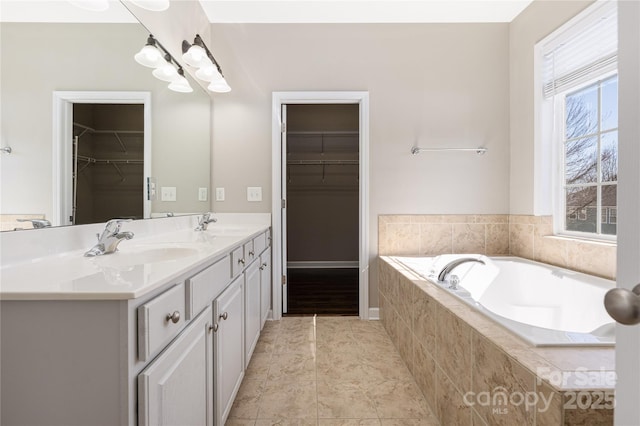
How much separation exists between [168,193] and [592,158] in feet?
9.02

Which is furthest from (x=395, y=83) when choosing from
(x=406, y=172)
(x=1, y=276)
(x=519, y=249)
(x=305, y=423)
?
(x=1, y=276)

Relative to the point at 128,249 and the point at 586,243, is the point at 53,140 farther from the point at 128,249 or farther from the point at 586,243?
the point at 586,243

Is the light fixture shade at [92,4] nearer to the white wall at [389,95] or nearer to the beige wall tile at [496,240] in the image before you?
the white wall at [389,95]

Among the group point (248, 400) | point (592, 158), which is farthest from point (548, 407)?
point (592, 158)

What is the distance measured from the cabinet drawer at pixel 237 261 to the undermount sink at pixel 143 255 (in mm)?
195

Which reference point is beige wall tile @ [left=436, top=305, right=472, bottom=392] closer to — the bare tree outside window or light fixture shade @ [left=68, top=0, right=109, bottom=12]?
the bare tree outside window

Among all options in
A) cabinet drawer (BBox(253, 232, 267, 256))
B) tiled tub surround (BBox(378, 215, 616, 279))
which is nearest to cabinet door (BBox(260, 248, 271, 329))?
cabinet drawer (BBox(253, 232, 267, 256))

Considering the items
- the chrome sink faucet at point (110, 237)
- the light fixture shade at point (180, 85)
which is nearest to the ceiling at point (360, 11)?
the light fixture shade at point (180, 85)

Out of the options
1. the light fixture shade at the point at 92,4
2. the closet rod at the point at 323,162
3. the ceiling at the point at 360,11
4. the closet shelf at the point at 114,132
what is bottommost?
the closet shelf at the point at 114,132

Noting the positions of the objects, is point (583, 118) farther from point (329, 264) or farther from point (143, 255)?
point (329, 264)

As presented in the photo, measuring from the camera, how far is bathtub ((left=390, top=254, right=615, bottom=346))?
1.65 metres

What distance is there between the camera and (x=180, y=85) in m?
2.03

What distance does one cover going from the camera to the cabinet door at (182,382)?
0.70m

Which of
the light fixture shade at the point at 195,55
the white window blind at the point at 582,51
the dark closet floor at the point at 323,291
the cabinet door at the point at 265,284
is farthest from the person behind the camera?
the dark closet floor at the point at 323,291
